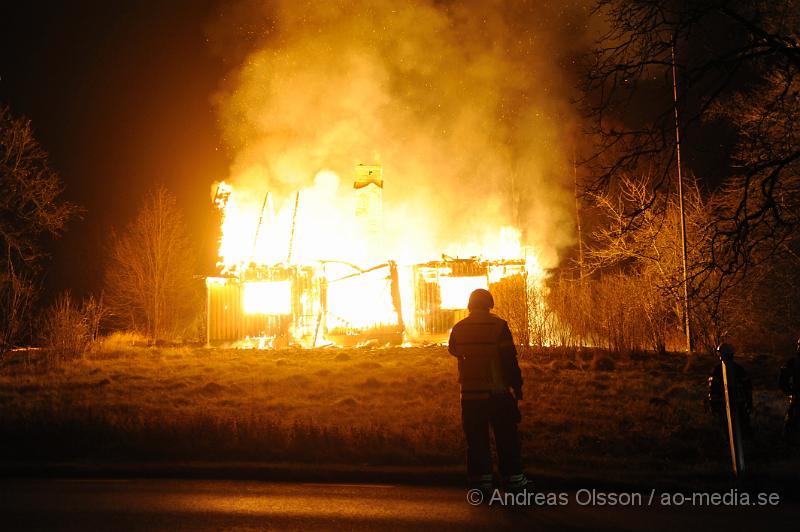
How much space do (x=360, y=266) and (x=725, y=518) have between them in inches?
887

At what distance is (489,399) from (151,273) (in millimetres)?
32298

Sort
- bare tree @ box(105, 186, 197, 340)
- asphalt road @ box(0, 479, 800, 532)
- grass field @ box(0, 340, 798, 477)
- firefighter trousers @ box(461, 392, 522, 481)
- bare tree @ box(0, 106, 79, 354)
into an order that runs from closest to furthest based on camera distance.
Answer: asphalt road @ box(0, 479, 800, 532) → firefighter trousers @ box(461, 392, 522, 481) → grass field @ box(0, 340, 798, 477) → bare tree @ box(0, 106, 79, 354) → bare tree @ box(105, 186, 197, 340)

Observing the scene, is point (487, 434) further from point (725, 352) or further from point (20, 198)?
point (20, 198)

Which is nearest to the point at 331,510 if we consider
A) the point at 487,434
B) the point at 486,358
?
the point at 487,434

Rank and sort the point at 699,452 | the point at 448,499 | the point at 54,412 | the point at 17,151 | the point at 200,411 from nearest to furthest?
the point at 448,499
the point at 699,452
the point at 54,412
the point at 200,411
the point at 17,151

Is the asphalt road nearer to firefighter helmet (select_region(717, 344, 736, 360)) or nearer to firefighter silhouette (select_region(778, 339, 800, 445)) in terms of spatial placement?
firefighter helmet (select_region(717, 344, 736, 360))

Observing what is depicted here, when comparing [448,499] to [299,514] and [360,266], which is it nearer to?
[299,514]

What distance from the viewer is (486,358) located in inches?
265

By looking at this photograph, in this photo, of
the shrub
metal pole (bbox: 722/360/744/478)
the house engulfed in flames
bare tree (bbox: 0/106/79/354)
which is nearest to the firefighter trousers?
metal pole (bbox: 722/360/744/478)

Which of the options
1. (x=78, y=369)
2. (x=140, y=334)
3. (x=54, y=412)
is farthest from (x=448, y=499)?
(x=140, y=334)

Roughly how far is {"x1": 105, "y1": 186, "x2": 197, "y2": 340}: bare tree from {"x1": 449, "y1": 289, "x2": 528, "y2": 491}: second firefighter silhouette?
31121 mm

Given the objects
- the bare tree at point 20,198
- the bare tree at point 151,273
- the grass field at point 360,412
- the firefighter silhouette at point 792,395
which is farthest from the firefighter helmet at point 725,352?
the bare tree at point 151,273

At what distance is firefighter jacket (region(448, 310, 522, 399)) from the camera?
670 cm

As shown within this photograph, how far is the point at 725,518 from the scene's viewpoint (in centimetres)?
591
